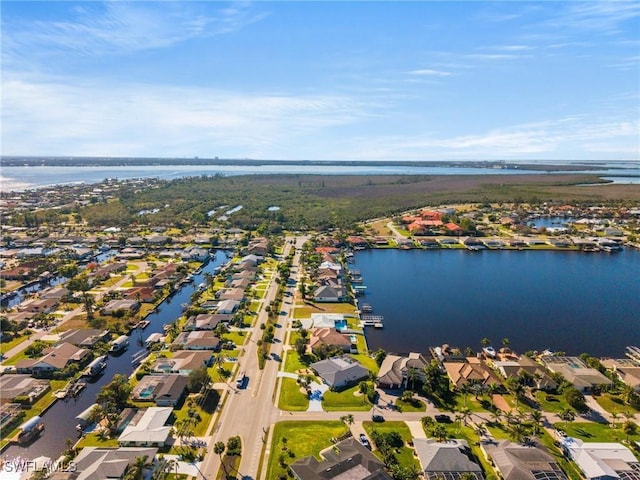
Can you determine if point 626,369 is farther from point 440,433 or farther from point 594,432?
point 440,433

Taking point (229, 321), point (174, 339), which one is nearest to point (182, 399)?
point (174, 339)

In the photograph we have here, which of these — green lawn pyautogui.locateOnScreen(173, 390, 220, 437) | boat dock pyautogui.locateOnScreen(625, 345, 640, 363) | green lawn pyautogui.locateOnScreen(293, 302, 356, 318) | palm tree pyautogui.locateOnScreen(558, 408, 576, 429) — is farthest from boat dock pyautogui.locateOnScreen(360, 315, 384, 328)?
boat dock pyautogui.locateOnScreen(625, 345, 640, 363)

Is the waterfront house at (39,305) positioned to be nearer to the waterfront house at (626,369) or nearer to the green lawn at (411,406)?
the green lawn at (411,406)

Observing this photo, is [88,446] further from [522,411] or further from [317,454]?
[522,411]

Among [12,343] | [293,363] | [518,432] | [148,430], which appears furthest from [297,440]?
[12,343]

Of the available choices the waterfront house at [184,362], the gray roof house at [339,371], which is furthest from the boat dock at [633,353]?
the waterfront house at [184,362]

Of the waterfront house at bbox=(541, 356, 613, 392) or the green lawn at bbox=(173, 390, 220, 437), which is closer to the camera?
the green lawn at bbox=(173, 390, 220, 437)

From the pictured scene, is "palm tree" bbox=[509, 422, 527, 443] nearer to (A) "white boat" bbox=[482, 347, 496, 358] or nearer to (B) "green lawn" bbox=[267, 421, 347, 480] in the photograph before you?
(A) "white boat" bbox=[482, 347, 496, 358]
